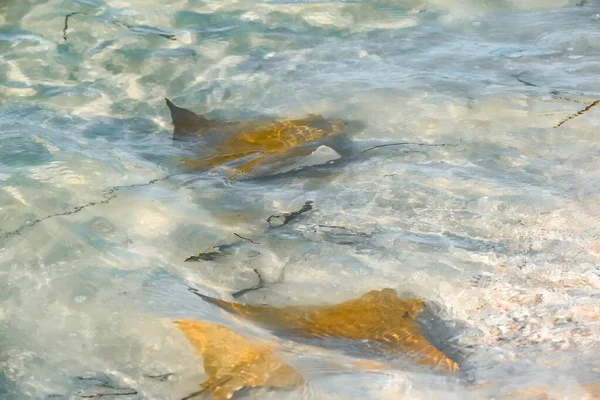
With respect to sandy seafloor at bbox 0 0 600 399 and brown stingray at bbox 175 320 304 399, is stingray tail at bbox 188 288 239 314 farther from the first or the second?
brown stingray at bbox 175 320 304 399

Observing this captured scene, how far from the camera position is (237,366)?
275 centimetres

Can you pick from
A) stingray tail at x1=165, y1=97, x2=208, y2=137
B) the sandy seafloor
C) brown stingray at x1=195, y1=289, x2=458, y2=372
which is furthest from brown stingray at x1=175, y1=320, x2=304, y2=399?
stingray tail at x1=165, y1=97, x2=208, y2=137

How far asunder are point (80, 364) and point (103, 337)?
0.18m

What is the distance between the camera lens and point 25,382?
9.59 feet

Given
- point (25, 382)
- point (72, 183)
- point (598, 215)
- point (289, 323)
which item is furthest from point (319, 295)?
point (72, 183)

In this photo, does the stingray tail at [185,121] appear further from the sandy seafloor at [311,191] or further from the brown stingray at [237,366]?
the brown stingray at [237,366]

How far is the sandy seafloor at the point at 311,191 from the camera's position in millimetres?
2959

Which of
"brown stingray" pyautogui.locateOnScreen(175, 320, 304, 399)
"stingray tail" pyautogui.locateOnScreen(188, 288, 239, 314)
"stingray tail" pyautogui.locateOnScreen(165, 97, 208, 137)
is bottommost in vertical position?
"stingray tail" pyautogui.locateOnScreen(188, 288, 239, 314)

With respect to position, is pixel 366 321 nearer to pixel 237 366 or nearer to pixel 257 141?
pixel 237 366

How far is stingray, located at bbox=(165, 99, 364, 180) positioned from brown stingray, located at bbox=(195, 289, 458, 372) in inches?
60.8

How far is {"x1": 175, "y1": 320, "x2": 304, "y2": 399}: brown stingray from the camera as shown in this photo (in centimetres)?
270

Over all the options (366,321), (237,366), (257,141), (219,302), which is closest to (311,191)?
(257,141)

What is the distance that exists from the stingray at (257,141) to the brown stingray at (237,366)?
6.06 feet

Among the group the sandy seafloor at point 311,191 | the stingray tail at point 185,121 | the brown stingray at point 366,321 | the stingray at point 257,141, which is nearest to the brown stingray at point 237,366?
the sandy seafloor at point 311,191
